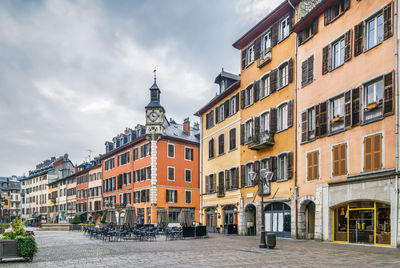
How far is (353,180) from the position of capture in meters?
20.8

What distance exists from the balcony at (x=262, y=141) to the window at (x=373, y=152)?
365 inches

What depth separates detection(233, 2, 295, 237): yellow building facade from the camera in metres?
27.8

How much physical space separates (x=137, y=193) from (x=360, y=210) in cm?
3731

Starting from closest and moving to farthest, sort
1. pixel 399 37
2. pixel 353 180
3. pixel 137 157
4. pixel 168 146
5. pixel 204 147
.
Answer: pixel 399 37 → pixel 353 180 → pixel 204 147 → pixel 168 146 → pixel 137 157

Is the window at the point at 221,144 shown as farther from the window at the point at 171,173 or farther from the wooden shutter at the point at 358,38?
the wooden shutter at the point at 358,38

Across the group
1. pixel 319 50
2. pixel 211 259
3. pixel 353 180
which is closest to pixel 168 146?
pixel 319 50

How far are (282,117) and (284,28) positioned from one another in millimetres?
6255

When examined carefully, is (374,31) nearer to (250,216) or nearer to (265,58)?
(265,58)

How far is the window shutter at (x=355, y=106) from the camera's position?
21.1 metres

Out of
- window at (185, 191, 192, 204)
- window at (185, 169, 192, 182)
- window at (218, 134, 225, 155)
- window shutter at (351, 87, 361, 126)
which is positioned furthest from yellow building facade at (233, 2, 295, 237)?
window at (185, 169, 192, 182)

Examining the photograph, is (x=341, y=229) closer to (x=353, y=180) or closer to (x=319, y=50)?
(x=353, y=180)

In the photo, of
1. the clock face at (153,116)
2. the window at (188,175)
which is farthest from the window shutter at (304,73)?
the window at (188,175)

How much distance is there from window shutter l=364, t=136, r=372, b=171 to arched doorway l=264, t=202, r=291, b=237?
844 cm

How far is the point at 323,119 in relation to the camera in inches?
938
